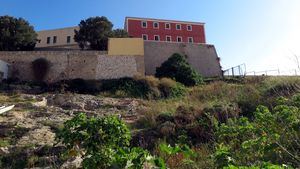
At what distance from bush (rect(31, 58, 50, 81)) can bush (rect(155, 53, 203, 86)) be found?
30.7 feet

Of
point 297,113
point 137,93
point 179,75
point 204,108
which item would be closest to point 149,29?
point 179,75

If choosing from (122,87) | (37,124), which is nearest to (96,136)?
(37,124)

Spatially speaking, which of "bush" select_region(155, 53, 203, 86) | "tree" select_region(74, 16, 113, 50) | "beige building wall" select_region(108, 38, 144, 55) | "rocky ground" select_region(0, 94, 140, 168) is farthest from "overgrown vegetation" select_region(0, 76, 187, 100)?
"tree" select_region(74, 16, 113, 50)

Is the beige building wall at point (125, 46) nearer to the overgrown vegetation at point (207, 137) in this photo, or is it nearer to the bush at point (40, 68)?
the bush at point (40, 68)

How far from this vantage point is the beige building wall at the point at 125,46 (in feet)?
97.0

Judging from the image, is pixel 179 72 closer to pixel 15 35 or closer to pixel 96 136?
pixel 15 35

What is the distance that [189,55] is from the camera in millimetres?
33250

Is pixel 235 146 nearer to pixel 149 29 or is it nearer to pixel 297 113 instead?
pixel 297 113

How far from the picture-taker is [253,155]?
500 cm

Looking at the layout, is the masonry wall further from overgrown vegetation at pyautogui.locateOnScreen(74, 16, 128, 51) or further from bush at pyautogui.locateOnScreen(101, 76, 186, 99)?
bush at pyautogui.locateOnScreen(101, 76, 186, 99)

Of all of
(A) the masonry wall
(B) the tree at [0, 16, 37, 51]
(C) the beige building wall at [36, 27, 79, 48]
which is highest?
(C) the beige building wall at [36, 27, 79, 48]

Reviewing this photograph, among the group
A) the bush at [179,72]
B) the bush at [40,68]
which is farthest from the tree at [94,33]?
the bush at [179,72]

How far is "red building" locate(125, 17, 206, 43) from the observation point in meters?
41.0

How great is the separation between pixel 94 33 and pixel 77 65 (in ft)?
21.1
